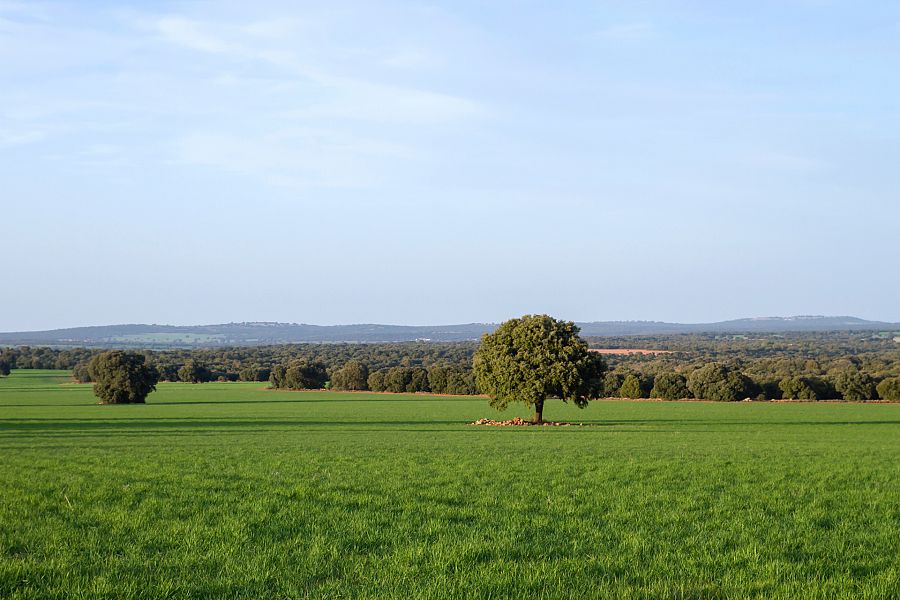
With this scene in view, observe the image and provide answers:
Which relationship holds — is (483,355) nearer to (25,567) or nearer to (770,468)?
(770,468)

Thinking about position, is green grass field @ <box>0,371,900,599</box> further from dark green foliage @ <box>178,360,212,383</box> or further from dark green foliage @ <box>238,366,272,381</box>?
dark green foliage @ <box>238,366,272,381</box>

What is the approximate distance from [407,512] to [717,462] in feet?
39.6

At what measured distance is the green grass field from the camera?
9.30 metres

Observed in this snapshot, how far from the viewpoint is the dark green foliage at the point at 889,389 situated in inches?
3497

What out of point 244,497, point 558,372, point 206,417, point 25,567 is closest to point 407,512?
point 244,497

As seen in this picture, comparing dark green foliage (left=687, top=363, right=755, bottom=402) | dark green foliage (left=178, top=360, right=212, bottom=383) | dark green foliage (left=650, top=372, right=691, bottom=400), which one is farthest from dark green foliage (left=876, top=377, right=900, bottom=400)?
dark green foliage (left=178, top=360, right=212, bottom=383)

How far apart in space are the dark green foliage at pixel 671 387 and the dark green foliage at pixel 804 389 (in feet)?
34.0

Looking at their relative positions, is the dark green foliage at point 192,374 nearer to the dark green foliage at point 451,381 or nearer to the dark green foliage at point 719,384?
the dark green foliage at point 451,381

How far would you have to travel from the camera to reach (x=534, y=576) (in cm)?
949

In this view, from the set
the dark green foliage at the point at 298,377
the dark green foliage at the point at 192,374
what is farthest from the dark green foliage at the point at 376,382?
the dark green foliage at the point at 192,374

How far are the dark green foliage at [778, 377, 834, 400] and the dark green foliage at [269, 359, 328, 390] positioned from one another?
2582 inches

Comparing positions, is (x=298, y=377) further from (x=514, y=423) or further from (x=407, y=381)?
(x=514, y=423)

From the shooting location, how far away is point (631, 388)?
320 ft

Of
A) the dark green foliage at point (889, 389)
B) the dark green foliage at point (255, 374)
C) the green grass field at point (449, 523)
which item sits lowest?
the dark green foliage at point (255, 374)
